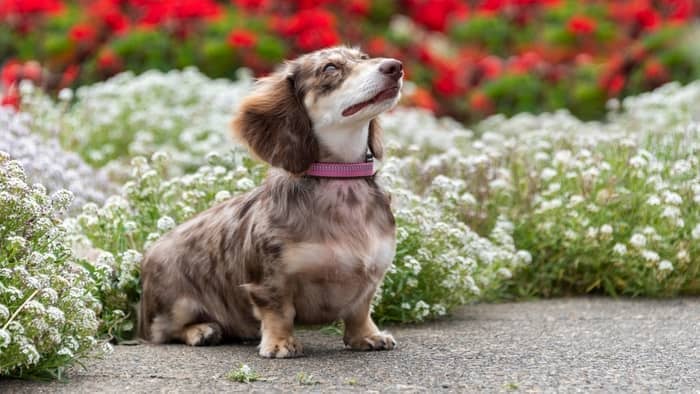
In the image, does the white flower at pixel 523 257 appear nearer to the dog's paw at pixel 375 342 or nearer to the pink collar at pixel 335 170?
the dog's paw at pixel 375 342

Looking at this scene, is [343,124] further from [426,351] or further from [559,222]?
[559,222]

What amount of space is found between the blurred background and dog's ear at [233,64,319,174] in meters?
5.31

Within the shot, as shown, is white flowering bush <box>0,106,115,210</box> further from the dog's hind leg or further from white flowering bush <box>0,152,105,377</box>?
white flowering bush <box>0,152,105,377</box>

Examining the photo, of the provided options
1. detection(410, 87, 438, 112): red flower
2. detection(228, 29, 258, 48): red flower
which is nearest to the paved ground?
detection(410, 87, 438, 112): red flower

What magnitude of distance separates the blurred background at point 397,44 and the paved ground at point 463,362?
515 centimetres

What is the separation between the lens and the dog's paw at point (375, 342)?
4301 mm

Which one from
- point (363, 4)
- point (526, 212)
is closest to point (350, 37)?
point (363, 4)

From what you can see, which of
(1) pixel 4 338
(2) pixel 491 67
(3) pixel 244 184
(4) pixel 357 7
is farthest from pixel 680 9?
(1) pixel 4 338

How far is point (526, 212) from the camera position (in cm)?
629

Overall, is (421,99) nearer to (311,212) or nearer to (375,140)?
(375,140)

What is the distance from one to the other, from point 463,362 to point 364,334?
1.59ft

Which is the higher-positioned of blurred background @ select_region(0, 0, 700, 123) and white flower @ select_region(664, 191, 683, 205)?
blurred background @ select_region(0, 0, 700, 123)

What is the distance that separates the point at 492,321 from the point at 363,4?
613cm

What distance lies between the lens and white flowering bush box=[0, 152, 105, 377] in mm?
3494
